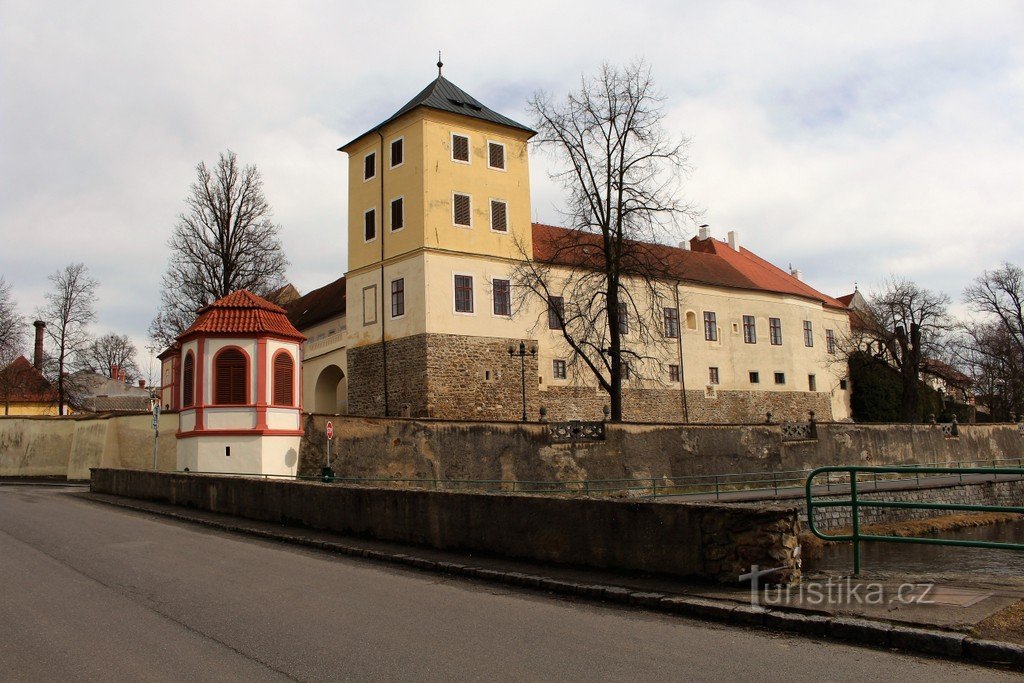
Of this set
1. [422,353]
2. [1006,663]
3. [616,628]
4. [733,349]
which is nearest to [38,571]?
[616,628]

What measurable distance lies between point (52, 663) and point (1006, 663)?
22.5ft

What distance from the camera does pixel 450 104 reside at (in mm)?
38375

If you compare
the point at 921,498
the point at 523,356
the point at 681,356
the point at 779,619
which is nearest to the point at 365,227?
the point at 523,356

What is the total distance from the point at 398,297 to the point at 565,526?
28.3 m

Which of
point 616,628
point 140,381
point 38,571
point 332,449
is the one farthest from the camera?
point 140,381

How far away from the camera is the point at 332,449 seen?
92.6 ft

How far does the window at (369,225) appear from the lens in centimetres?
3972

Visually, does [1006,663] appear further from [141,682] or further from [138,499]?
[138,499]

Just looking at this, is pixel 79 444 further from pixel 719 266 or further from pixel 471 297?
pixel 719 266

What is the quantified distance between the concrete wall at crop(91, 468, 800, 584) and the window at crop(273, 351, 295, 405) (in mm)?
10655

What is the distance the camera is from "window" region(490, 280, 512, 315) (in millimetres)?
38625

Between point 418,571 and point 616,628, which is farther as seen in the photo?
point 418,571

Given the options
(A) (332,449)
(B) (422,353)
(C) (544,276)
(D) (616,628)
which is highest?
(C) (544,276)

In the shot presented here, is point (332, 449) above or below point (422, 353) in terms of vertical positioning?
below
